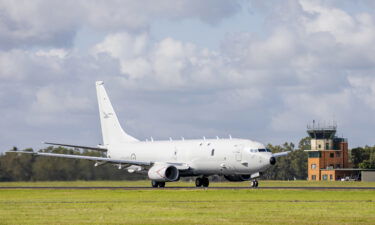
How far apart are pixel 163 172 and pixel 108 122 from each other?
17654 mm

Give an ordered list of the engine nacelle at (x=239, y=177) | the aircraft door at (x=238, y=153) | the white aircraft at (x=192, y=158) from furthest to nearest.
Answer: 1. the engine nacelle at (x=239, y=177)
2. the aircraft door at (x=238, y=153)
3. the white aircraft at (x=192, y=158)

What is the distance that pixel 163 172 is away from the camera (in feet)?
250

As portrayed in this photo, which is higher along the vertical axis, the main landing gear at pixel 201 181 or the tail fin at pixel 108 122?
the tail fin at pixel 108 122

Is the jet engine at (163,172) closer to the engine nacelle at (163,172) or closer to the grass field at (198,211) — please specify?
the engine nacelle at (163,172)

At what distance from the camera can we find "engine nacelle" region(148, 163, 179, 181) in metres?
76.4

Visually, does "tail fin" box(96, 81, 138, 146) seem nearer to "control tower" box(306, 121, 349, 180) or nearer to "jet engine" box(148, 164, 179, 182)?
"jet engine" box(148, 164, 179, 182)

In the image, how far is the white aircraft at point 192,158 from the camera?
2862 inches

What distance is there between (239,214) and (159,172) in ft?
131

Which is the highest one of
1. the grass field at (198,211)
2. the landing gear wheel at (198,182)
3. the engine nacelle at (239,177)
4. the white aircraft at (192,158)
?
the white aircraft at (192,158)

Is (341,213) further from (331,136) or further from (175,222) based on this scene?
(331,136)

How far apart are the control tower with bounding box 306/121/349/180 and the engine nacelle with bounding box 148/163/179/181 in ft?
291

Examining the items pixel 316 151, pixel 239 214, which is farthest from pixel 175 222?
pixel 316 151

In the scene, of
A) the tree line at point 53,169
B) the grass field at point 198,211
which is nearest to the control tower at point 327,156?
the tree line at point 53,169

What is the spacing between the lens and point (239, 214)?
121ft
